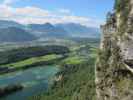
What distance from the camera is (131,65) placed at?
33.8 meters

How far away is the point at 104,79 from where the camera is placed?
39.2 meters

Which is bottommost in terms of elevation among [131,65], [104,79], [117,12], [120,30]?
[104,79]

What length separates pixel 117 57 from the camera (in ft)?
118

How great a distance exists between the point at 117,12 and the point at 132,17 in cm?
494

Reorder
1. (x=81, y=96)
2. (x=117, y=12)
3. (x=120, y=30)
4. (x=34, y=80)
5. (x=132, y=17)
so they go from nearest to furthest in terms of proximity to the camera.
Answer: (x=132, y=17) → (x=120, y=30) → (x=117, y=12) → (x=81, y=96) → (x=34, y=80)

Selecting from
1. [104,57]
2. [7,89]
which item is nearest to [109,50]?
[104,57]

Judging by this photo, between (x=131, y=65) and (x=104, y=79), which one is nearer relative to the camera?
(x=131, y=65)

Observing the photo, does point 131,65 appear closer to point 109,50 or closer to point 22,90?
point 109,50

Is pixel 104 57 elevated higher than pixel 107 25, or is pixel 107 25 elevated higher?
pixel 107 25

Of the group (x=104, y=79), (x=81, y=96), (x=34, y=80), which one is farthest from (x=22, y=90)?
(x=104, y=79)

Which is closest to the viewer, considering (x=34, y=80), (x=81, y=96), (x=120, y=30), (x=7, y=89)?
(x=120, y=30)

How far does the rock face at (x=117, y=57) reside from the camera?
33.9 metres

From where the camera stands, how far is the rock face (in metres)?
33.9

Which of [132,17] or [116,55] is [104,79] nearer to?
[116,55]
